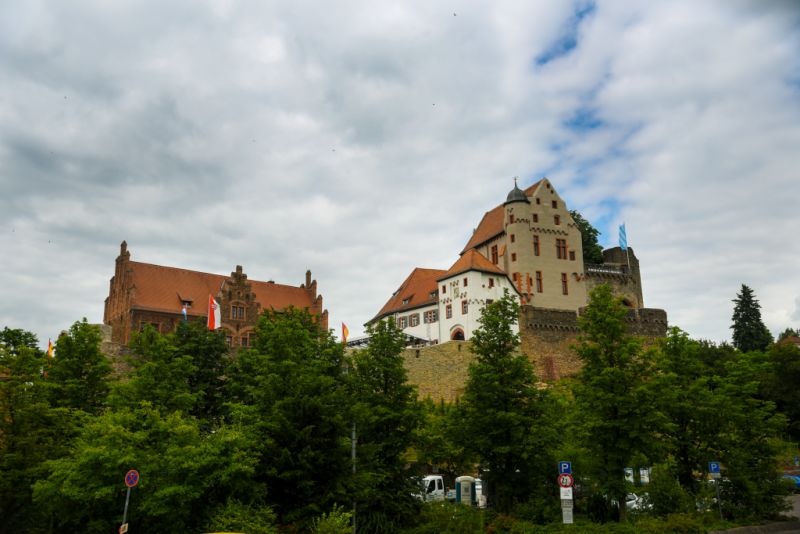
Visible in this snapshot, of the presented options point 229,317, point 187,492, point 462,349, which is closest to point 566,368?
point 462,349

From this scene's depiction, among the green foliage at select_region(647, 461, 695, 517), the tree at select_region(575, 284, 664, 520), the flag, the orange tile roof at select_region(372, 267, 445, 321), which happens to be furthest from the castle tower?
the tree at select_region(575, 284, 664, 520)

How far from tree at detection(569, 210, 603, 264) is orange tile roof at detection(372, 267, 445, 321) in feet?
61.9

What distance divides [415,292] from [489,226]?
1081 centimetres

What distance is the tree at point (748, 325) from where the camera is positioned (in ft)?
225

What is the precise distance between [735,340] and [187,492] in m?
65.7

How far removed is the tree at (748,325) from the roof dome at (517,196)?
1014 inches

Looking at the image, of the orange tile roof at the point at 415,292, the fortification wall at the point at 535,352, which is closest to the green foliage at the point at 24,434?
the fortification wall at the point at 535,352

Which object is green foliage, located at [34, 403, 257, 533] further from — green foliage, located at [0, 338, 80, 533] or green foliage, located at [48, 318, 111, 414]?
green foliage, located at [48, 318, 111, 414]

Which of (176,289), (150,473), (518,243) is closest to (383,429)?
(150,473)

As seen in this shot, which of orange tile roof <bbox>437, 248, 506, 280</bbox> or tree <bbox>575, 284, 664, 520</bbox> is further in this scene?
orange tile roof <bbox>437, 248, 506, 280</bbox>

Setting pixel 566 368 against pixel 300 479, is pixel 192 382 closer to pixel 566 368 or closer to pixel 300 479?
pixel 300 479

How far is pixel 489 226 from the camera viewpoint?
69688 mm

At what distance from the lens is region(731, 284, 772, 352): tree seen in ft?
225

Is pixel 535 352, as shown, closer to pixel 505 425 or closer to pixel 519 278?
pixel 519 278
